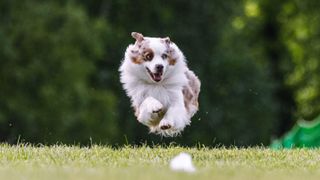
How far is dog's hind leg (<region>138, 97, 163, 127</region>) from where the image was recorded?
12.9 meters

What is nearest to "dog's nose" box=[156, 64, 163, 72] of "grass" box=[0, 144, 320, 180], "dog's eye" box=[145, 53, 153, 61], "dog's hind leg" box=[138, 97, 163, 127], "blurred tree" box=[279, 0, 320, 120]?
"dog's eye" box=[145, 53, 153, 61]

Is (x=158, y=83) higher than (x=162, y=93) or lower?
higher

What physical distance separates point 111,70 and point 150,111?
22.6 metres

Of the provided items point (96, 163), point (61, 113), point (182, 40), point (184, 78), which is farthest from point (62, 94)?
point (96, 163)

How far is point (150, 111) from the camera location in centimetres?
1287

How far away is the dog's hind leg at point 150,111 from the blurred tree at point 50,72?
19.5 meters

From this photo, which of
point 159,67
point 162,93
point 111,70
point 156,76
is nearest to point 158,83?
point 162,93

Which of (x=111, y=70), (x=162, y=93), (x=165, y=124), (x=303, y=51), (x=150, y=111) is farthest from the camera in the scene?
(x=303, y=51)

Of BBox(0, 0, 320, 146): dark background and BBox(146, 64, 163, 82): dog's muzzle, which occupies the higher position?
BBox(146, 64, 163, 82): dog's muzzle

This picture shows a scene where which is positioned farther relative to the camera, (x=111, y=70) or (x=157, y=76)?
(x=111, y=70)

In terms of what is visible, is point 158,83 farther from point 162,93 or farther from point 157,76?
point 157,76

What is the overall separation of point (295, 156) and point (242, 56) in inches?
958

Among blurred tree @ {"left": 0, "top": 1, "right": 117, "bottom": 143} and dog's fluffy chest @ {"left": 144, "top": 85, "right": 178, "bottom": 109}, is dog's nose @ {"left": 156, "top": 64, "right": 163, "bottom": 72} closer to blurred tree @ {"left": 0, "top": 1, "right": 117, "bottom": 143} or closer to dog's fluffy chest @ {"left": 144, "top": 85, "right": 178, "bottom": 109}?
dog's fluffy chest @ {"left": 144, "top": 85, "right": 178, "bottom": 109}

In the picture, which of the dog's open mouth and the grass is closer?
the grass
